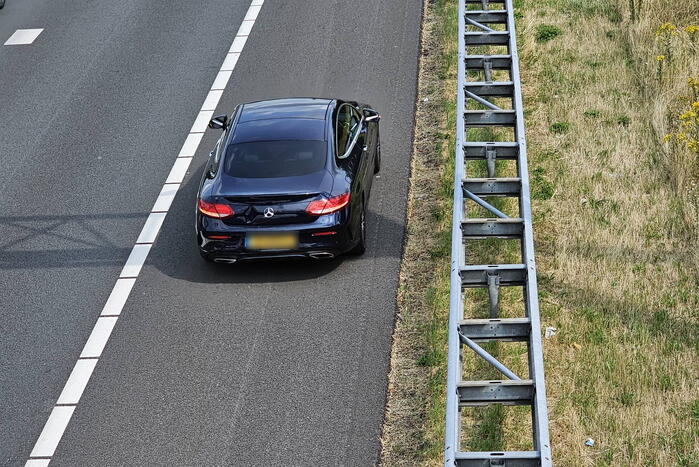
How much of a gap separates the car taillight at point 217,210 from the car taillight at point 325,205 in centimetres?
92

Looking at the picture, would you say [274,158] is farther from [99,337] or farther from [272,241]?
[99,337]

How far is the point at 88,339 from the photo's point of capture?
12.1 m

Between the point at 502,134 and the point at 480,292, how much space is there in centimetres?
476

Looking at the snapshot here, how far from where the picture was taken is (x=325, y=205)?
41.9 ft

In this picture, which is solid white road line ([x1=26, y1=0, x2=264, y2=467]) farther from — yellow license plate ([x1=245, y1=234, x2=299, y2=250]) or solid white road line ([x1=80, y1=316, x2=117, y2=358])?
yellow license plate ([x1=245, y1=234, x2=299, y2=250])

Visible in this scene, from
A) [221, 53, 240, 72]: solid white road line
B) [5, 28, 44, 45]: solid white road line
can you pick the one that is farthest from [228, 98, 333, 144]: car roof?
[5, 28, 44, 45]: solid white road line

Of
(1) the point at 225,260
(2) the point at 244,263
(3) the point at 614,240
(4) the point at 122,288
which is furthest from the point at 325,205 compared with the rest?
(3) the point at 614,240

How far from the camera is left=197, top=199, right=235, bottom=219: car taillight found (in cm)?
1280

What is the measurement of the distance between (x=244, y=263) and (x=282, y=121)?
6.23 feet

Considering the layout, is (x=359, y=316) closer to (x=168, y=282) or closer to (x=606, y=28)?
(x=168, y=282)

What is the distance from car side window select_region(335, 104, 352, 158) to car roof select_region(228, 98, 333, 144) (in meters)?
0.19

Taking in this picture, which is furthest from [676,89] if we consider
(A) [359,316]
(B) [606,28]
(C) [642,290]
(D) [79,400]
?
(D) [79,400]

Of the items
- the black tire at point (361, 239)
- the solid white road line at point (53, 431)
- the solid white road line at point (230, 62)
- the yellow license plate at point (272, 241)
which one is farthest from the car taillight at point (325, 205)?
the solid white road line at point (230, 62)

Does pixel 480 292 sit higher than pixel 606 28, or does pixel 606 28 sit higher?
pixel 606 28
